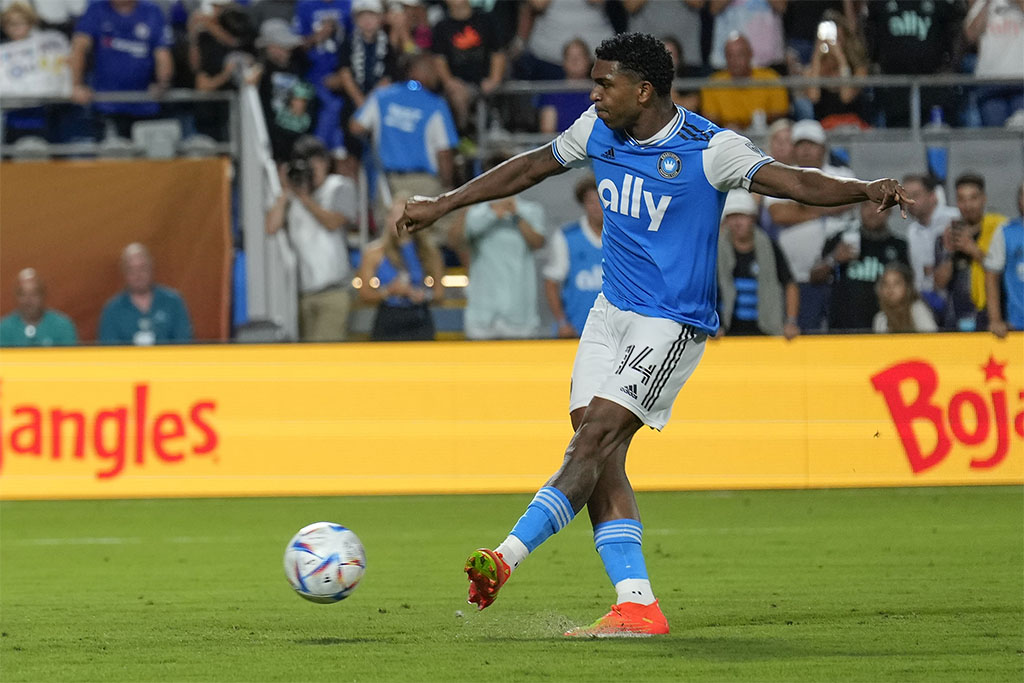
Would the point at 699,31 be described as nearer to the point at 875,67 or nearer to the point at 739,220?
the point at 875,67

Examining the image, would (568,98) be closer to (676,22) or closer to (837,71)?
(676,22)

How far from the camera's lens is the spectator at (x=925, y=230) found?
14625 millimetres

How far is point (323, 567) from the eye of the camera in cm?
656

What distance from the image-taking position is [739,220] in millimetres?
13625

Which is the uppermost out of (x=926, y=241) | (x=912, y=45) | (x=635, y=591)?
(x=912, y=45)

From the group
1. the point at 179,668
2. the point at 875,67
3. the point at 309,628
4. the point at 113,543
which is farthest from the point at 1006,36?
the point at 179,668

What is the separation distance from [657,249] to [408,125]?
959 centimetres

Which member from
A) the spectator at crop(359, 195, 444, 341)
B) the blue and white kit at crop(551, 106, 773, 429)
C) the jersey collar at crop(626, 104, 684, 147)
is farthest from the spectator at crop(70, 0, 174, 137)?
the jersey collar at crop(626, 104, 684, 147)

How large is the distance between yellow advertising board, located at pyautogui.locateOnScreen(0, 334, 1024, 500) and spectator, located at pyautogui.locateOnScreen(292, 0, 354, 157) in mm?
3437

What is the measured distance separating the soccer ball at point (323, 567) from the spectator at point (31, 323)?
8.53 m

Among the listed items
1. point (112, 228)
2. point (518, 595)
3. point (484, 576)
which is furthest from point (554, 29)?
point (484, 576)

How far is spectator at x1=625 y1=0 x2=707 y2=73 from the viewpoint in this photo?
1678cm

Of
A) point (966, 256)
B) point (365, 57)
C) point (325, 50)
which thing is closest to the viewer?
point (966, 256)

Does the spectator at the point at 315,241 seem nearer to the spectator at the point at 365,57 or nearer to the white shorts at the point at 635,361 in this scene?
the spectator at the point at 365,57
